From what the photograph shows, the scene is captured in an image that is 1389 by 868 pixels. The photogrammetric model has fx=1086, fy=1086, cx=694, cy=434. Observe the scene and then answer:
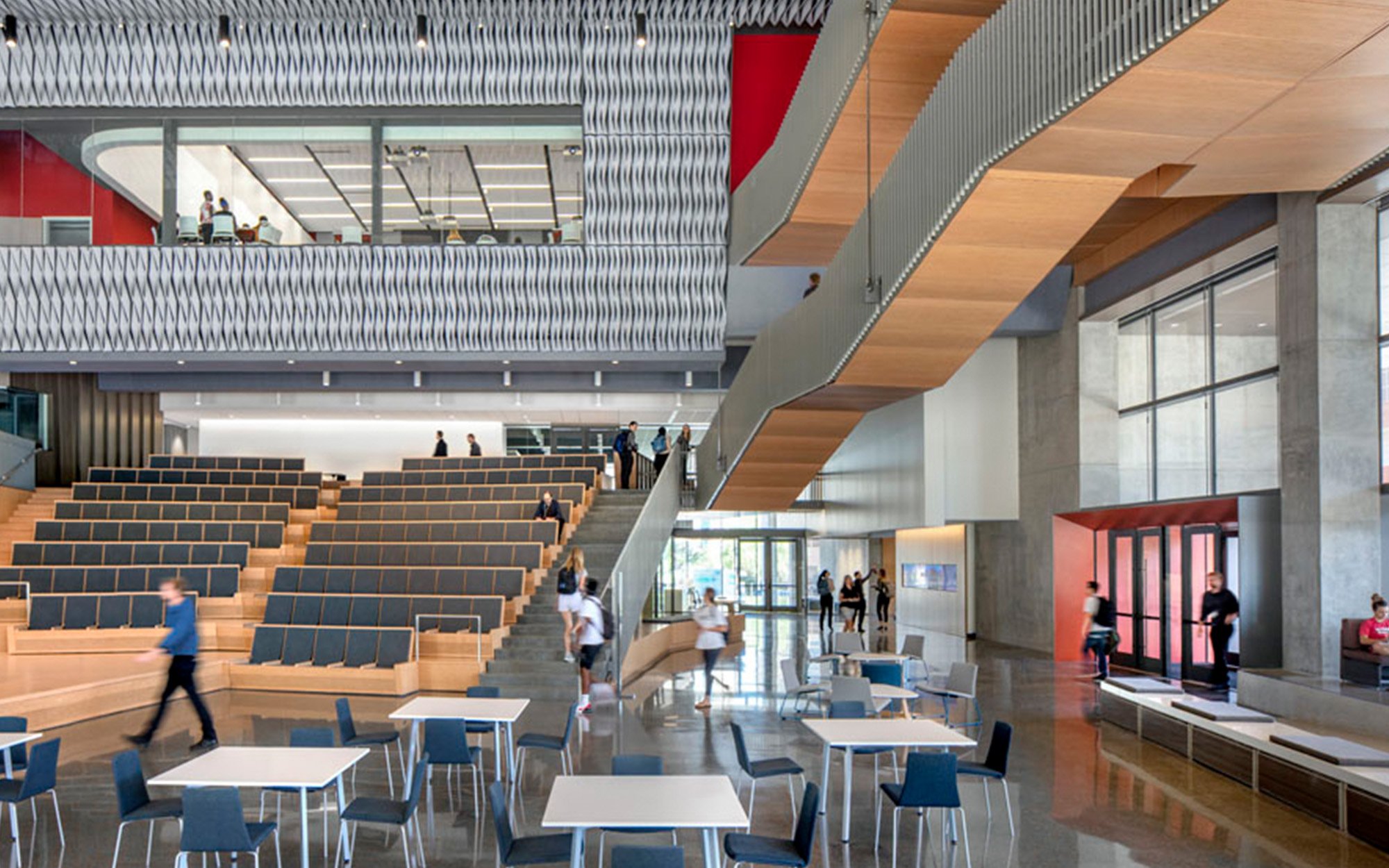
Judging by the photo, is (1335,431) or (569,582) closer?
(1335,431)

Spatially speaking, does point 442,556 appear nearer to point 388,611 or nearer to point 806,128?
point 388,611

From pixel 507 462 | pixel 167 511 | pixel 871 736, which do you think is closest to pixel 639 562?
pixel 871 736

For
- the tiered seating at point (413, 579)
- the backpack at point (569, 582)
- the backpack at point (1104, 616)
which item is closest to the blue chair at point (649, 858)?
the backpack at point (569, 582)

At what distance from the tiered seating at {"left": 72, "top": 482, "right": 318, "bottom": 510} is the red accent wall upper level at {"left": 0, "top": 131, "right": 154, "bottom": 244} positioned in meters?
4.38

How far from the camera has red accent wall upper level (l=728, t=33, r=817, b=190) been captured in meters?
18.8

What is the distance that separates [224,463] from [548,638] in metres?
11.8

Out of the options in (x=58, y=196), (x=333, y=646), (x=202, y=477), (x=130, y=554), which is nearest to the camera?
(x=333, y=646)

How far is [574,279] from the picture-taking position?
61.6 feet

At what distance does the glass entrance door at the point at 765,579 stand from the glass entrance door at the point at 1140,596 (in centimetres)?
1597

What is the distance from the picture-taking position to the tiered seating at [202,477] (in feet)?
67.4

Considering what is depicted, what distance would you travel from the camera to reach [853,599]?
62.8ft

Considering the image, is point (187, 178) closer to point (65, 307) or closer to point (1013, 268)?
point (65, 307)

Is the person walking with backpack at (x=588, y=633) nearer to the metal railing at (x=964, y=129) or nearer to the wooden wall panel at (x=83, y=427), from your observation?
the metal railing at (x=964, y=129)

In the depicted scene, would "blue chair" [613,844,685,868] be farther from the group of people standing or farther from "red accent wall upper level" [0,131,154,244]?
"red accent wall upper level" [0,131,154,244]
